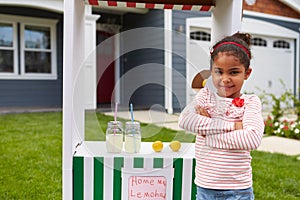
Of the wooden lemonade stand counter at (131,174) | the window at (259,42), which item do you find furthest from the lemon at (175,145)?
the window at (259,42)

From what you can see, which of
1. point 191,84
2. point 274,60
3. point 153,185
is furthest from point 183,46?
point 274,60

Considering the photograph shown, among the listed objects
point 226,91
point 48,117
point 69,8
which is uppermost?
point 69,8

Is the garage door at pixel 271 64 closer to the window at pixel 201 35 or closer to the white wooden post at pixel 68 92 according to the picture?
the window at pixel 201 35

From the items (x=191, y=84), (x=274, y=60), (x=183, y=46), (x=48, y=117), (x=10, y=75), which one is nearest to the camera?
(x=191, y=84)

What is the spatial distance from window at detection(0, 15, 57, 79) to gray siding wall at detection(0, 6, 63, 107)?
0.37 ft

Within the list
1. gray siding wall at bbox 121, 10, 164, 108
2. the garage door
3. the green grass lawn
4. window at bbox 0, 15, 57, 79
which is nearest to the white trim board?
the garage door

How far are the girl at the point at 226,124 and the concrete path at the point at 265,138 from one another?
0.75ft

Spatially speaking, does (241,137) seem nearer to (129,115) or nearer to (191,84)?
(191,84)

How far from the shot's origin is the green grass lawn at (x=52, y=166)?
5.04ft

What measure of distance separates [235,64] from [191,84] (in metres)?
0.23

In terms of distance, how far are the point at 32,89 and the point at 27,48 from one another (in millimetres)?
901

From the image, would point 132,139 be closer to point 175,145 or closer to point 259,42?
point 175,145

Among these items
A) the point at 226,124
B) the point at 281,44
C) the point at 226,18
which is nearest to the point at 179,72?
Result: the point at 226,124

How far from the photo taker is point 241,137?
1.06 metres
